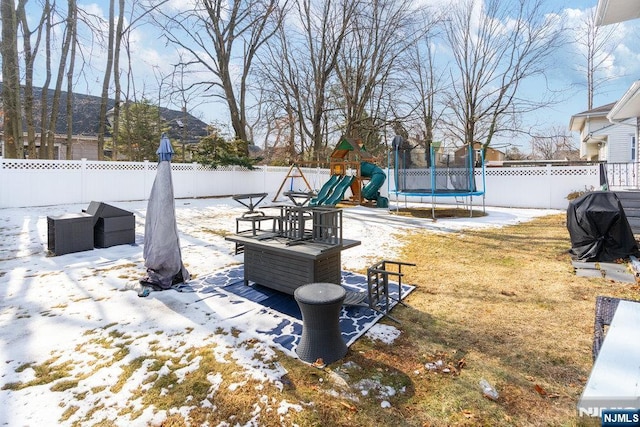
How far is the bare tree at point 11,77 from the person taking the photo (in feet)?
33.4

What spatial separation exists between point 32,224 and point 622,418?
10.1 metres

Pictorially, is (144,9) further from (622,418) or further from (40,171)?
(622,418)

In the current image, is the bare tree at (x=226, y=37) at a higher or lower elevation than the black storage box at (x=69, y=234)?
higher

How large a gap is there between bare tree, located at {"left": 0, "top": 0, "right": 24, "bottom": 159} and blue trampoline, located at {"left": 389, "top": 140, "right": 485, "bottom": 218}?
40.7 ft

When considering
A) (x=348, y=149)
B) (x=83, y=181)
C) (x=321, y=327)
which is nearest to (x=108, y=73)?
(x=83, y=181)

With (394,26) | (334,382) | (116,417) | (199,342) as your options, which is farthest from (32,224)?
(394,26)

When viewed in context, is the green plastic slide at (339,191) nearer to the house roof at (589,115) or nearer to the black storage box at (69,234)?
the black storage box at (69,234)

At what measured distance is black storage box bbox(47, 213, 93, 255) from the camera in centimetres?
527

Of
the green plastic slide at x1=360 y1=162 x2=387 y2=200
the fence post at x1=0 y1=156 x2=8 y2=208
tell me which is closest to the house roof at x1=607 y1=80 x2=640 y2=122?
the green plastic slide at x1=360 y1=162 x2=387 y2=200

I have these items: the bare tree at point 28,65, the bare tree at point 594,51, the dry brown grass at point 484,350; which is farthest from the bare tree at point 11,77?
the bare tree at point 594,51

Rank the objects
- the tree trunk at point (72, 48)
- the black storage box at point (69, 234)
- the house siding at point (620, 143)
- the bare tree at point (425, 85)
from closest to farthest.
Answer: the black storage box at point (69, 234), the tree trunk at point (72, 48), the house siding at point (620, 143), the bare tree at point (425, 85)

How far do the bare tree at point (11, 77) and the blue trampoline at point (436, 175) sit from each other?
12.4 meters

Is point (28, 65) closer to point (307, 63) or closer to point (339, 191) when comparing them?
point (339, 191)

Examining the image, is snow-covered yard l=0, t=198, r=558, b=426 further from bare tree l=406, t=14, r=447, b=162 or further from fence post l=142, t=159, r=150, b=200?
bare tree l=406, t=14, r=447, b=162
